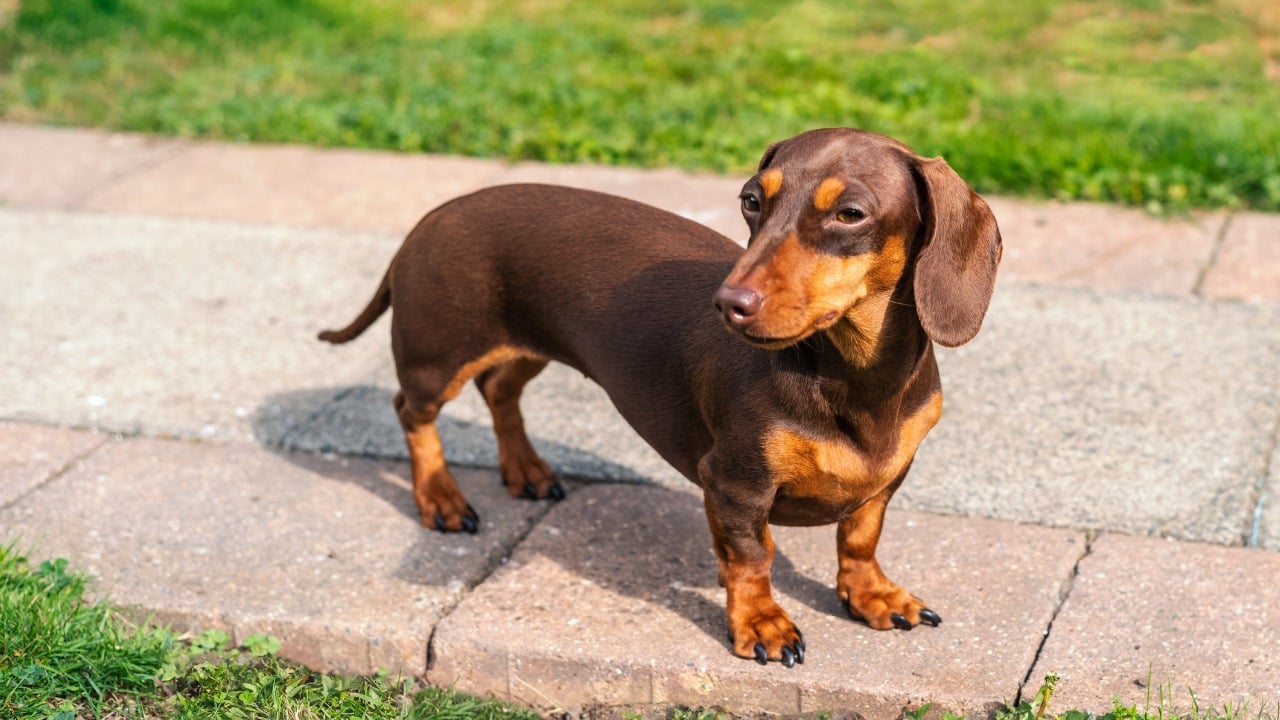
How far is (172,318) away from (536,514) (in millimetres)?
2199

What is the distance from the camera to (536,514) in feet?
14.4

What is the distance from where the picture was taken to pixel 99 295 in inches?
238

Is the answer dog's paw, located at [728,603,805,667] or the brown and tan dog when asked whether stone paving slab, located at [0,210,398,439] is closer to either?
the brown and tan dog

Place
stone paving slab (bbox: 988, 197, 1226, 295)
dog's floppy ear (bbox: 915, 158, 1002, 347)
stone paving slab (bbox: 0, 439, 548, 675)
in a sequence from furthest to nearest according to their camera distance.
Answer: stone paving slab (bbox: 988, 197, 1226, 295) < stone paving slab (bbox: 0, 439, 548, 675) < dog's floppy ear (bbox: 915, 158, 1002, 347)

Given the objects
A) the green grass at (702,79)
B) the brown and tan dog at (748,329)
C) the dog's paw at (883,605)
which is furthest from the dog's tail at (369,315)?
the green grass at (702,79)

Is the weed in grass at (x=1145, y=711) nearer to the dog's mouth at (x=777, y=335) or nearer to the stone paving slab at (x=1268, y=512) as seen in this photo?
the stone paving slab at (x=1268, y=512)

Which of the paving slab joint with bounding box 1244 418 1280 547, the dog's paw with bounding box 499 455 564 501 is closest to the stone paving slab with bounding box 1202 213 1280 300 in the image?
the paving slab joint with bounding box 1244 418 1280 547

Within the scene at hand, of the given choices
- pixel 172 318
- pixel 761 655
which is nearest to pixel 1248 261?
pixel 761 655

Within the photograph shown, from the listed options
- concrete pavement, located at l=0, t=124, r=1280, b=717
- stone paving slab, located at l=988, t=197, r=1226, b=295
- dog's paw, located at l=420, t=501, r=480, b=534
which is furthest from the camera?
stone paving slab, located at l=988, t=197, r=1226, b=295

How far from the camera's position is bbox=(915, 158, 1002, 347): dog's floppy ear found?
3033mm

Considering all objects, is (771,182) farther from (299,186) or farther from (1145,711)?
(299,186)

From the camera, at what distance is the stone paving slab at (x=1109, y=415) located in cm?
426

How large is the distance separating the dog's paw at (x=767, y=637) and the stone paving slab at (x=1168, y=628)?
1.88 ft

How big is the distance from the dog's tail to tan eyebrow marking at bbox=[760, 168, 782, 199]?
5.37 ft
